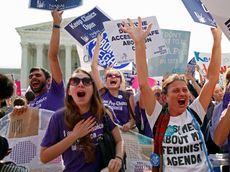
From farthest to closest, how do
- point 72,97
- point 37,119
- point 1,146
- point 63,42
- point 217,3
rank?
point 63,42 → point 37,119 → point 72,97 → point 217,3 → point 1,146

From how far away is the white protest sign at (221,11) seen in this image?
2342 mm

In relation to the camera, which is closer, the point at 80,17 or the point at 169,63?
the point at 80,17

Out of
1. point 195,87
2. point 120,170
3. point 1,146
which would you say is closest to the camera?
point 1,146

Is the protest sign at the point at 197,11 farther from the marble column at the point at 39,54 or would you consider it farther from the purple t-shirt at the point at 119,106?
the marble column at the point at 39,54

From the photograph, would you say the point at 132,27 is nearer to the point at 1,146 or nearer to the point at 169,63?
the point at 1,146

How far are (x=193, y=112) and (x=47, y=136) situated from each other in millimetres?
1108

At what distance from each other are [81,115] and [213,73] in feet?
3.77

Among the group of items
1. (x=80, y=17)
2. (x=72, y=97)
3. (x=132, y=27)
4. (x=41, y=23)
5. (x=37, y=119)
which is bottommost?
(x=37, y=119)

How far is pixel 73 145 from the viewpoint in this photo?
2617 mm

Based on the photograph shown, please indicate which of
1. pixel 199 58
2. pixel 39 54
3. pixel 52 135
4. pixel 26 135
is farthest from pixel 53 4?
pixel 39 54

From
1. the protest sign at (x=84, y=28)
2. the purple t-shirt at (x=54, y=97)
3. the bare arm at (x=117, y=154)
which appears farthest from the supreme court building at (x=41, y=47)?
the bare arm at (x=117, y=154)

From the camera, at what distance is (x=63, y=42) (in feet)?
183

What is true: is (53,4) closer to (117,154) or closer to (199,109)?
(199,109)

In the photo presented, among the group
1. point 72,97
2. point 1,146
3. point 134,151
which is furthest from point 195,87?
point 1,146
